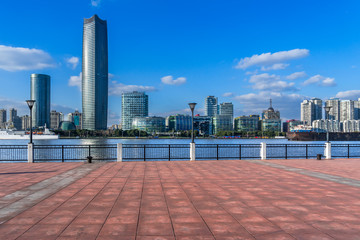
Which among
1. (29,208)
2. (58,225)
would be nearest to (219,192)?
(58,225)

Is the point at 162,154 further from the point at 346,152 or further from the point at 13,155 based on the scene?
the point at 346,152

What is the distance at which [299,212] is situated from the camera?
6.83m

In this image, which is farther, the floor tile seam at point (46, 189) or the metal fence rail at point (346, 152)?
the metal fence rail at point (346, 152)

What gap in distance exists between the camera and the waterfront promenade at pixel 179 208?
5453 millimetres

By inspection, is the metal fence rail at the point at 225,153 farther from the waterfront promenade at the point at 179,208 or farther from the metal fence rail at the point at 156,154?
the waterfront promenade at the point at 179,208

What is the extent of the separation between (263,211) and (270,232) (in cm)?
151

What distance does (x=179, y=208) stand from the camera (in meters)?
7.19

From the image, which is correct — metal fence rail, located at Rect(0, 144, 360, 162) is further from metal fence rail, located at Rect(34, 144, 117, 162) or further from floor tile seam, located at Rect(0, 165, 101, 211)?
floor tile seam, located at Rect(0, 165, 101, 211)

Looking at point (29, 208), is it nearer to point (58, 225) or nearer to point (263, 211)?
point (58, 225)

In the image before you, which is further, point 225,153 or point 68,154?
point 225,153

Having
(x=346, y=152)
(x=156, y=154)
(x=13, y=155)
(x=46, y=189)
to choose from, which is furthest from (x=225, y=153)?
(x=46, y=189)

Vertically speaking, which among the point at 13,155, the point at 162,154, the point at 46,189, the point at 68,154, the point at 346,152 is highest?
the point at 46,189

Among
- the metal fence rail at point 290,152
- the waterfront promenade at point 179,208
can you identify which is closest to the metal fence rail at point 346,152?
the metal fence rail at point 290,152

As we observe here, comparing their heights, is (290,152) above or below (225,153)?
below
